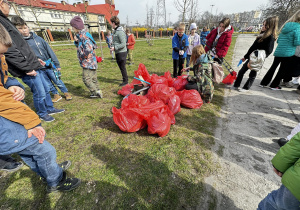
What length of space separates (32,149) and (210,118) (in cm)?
294

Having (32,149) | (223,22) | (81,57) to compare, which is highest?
(223,22)

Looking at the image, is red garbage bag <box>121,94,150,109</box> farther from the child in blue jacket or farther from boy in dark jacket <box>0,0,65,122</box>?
the child in blue jacket

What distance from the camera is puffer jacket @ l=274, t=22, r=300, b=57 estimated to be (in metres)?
3.31

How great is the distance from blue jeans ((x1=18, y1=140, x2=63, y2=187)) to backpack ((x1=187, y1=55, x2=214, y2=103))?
10.5 ft

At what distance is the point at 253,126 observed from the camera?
8.74 feet

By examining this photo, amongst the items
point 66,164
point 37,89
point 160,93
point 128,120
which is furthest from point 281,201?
point 37,89

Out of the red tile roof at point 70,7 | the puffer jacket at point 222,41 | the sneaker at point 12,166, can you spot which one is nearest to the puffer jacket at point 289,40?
the puffer jacket at point 222,41

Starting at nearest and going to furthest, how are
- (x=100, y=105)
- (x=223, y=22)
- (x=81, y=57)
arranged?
1. (x=81, y=57)
2. (x=100, y=105)
3. (x=223, y=22)

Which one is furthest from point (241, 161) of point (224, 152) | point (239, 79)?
point (239, 79)

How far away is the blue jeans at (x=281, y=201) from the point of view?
3.25 ft

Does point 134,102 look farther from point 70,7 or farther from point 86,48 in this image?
point 70,7

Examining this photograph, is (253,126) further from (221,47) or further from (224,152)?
(221,47)

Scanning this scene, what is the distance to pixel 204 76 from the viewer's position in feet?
10.9

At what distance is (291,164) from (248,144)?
140 centimetres
